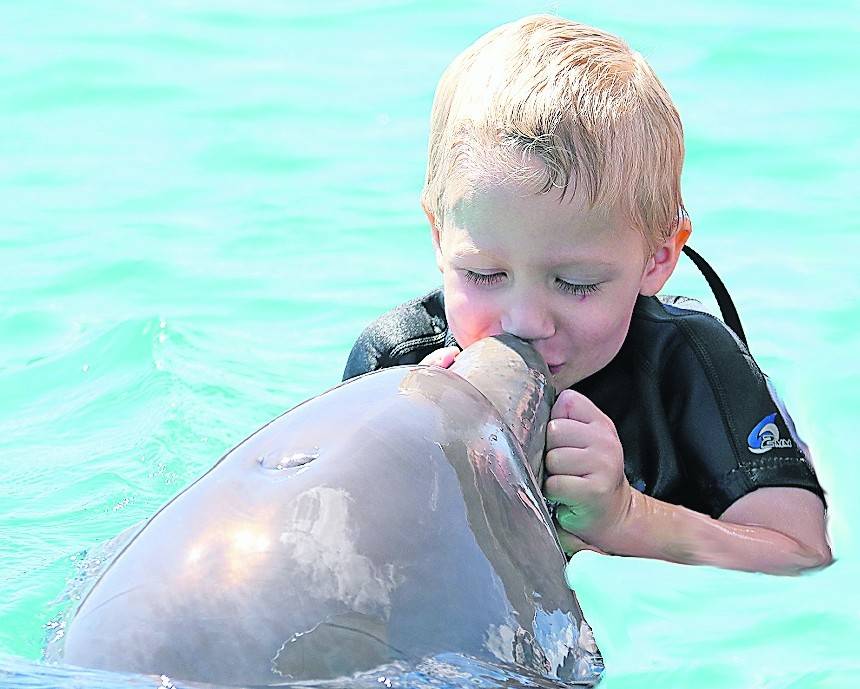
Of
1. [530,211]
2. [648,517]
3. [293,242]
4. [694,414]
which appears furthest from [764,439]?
[293,242]

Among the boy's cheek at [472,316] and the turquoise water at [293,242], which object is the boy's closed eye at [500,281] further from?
the turquoise water at [293,242]

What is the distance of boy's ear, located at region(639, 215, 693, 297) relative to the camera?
4.29 metres

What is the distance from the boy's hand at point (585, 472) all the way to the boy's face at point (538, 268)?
0.46 meters

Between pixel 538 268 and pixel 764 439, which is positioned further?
pixel 764 439

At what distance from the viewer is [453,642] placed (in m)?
1.98

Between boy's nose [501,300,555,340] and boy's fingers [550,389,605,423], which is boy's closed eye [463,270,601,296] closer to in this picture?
boy's nose [501,300,555,340]

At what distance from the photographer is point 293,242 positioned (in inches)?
386

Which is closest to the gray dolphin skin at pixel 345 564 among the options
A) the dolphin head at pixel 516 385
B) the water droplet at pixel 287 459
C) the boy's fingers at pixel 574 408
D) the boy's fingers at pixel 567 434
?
the water droplet at pixel 287 459

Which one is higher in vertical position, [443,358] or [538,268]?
[538,268]

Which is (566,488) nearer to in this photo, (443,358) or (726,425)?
(443,358)

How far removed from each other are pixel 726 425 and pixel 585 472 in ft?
4.13

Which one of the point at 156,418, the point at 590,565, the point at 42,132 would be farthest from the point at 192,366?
the point at 42,132

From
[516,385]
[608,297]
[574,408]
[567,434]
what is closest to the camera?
[516,385]

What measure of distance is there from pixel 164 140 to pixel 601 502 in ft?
29.3
